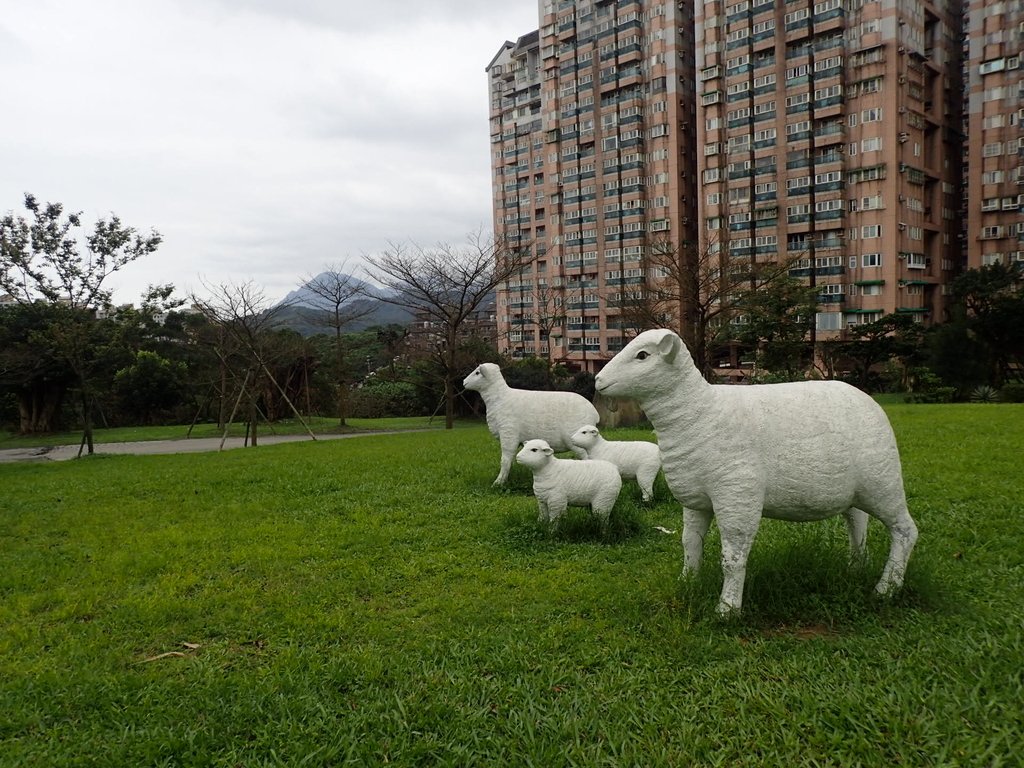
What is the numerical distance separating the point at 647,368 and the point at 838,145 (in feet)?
104

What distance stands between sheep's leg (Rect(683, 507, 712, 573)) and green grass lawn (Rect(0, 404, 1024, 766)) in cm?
14

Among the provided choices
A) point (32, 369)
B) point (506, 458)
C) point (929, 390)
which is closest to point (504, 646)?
point (506, 458)

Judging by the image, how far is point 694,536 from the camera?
4.32 m

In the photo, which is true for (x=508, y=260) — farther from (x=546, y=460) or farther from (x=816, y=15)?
(x=816, y=15)

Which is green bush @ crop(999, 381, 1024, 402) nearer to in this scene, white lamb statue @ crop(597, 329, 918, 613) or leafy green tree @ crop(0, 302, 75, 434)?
white lamb statue @ crop(597, 329, 918, 613)

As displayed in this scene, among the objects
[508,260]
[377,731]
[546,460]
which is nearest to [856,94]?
[508,260]

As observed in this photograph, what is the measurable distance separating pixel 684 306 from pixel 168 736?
21847 mm

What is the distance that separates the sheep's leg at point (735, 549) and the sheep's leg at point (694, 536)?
0.34m

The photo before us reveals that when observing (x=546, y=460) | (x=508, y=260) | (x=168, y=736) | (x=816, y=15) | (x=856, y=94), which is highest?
(x=816, y=15)

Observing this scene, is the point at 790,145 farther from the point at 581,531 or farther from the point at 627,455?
the point at 581,531

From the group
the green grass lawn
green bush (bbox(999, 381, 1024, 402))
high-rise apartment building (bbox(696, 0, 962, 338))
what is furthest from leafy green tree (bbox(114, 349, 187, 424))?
green bush (bbox(999, 381, 1024, 402))

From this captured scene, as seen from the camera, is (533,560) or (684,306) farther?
(684,306)

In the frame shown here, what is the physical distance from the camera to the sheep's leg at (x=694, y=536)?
14.1 ft

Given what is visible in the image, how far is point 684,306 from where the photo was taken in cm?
2303
